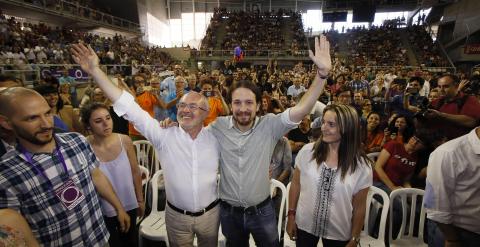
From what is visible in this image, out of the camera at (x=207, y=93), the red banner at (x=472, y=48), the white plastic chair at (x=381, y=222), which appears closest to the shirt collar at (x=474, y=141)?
the white plastic chair at (x=381, y=222)

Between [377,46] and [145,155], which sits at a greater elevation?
[377,46]

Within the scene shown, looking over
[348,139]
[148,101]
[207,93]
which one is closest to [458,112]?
[348,139]

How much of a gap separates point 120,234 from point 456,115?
3.66 m

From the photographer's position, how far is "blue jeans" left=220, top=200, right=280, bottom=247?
1901 mm

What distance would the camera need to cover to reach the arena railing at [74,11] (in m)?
13.9

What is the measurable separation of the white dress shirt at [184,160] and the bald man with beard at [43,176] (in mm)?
437

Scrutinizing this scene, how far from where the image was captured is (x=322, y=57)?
70.2 inches

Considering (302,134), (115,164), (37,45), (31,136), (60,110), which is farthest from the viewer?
(37,45)

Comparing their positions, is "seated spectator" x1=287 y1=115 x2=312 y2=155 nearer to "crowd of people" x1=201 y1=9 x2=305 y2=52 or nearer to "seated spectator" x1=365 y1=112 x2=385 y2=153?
"seated spectator" x1=365 y1=112 x2=385 y2=153

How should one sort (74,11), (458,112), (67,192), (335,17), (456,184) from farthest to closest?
(335,17)
(74,11)
(458,112)
(456,184)
(67,192)

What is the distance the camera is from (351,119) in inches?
72.4

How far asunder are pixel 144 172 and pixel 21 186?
1771 mm

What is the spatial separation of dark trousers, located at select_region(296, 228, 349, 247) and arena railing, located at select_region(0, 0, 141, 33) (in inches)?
625

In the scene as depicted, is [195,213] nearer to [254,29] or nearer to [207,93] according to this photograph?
[207,93]
